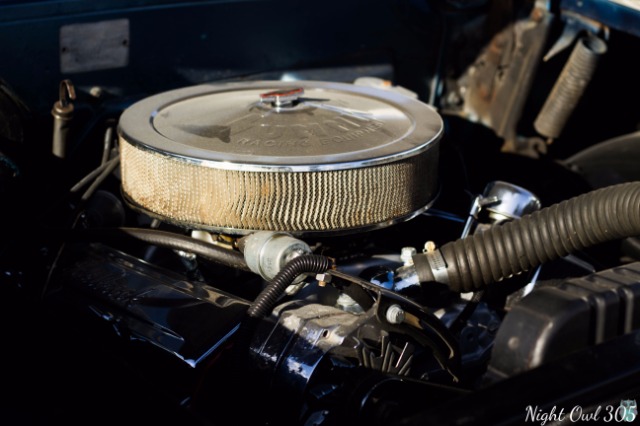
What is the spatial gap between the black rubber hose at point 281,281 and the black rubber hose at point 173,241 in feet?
0.54

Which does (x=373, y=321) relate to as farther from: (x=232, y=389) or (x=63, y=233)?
(x=63, y=233)

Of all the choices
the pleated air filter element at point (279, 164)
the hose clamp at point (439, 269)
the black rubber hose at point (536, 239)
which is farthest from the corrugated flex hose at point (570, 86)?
the hose clamp at point (439, 269)

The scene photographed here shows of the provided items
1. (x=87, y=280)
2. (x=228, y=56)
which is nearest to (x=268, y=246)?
(x=87, y=280)

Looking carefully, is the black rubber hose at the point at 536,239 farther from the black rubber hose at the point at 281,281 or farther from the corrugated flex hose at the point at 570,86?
the corrugated flex hose at the point at 570,86

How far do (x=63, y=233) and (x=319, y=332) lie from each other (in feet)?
1.81

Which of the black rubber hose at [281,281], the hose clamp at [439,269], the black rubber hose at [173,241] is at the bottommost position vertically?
the black rubber hose at [173,241]

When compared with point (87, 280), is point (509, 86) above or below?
above

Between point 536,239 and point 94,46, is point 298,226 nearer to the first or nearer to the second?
point 536,239

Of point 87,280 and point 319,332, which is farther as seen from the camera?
point 87,280

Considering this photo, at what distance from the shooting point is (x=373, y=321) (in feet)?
3.94

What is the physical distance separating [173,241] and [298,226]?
22 centimetres

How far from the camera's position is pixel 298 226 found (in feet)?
4.35

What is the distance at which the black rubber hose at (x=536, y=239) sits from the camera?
1.31 m

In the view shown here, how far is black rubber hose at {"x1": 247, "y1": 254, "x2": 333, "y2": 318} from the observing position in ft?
3.75
